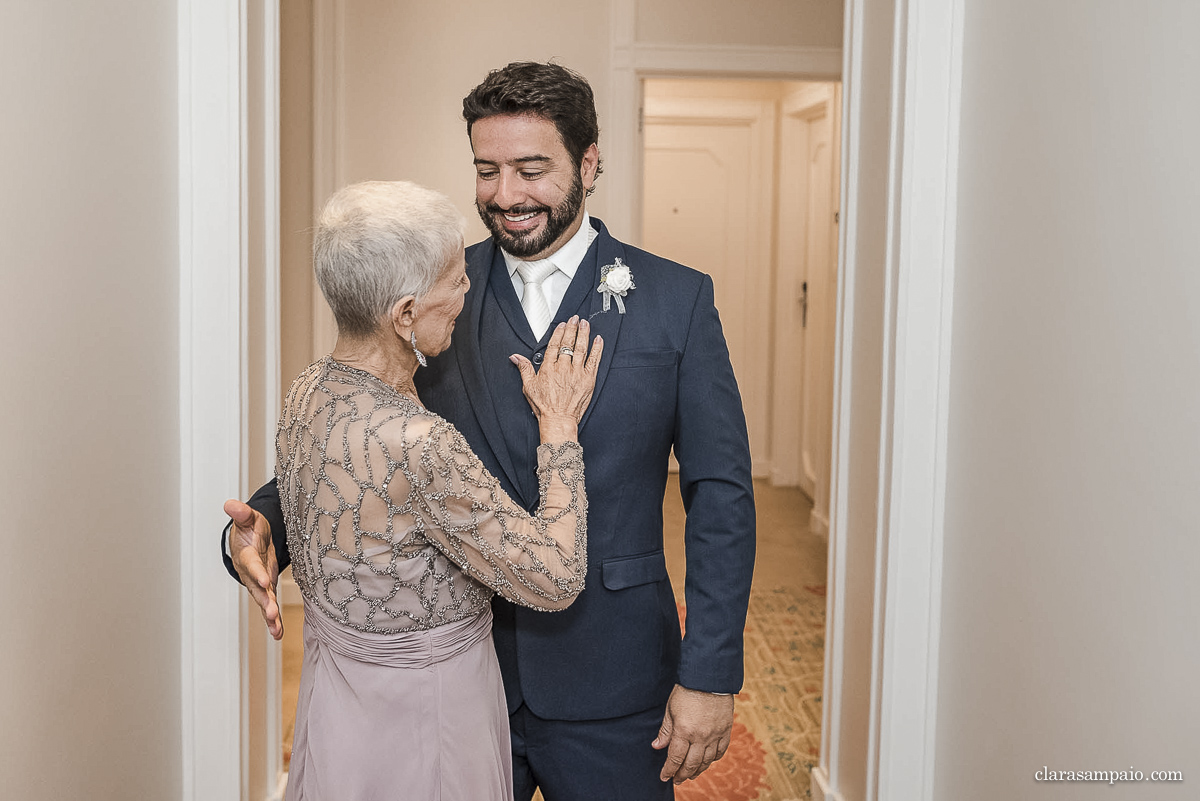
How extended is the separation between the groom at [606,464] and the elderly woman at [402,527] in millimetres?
101

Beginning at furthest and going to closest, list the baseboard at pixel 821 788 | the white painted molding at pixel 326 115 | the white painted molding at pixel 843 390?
the white painted molding at pixel 326 115, the baseboard at pixel 821 788, the white painted molding at pixel 843 390

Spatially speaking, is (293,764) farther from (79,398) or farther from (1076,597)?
(1076,597)

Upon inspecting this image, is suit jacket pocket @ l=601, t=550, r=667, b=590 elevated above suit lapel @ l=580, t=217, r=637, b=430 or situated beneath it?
situated beneath

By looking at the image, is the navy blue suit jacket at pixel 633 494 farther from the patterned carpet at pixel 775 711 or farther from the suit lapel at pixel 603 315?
the patterned carpet at pixel 775 711

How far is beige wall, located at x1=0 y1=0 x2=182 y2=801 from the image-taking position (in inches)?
60.5

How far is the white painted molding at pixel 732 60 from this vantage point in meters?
4.75

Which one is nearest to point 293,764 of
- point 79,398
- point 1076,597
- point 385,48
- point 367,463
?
point 367,463

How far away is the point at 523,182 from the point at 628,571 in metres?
0.67

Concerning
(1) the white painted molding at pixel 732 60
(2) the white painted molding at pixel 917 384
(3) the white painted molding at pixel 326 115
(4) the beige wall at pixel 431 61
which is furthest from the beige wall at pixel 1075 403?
(3) the white painted molding at pixel 326 115

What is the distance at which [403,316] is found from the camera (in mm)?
1496

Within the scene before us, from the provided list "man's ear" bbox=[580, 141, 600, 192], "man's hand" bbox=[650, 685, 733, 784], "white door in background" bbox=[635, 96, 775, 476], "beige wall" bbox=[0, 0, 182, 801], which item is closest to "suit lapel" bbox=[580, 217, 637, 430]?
"man's ear" bbox=[580, 141, 600, 192]

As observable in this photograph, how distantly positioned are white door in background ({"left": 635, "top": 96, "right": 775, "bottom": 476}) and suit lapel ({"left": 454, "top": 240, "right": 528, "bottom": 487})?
214 inches

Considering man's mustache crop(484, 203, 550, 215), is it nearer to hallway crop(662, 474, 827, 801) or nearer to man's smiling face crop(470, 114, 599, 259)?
man's smiling face crop(470, 114, 599, 259)

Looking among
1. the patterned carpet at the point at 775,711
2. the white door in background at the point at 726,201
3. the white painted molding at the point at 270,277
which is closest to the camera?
the white painted molding at the point at 270,277
